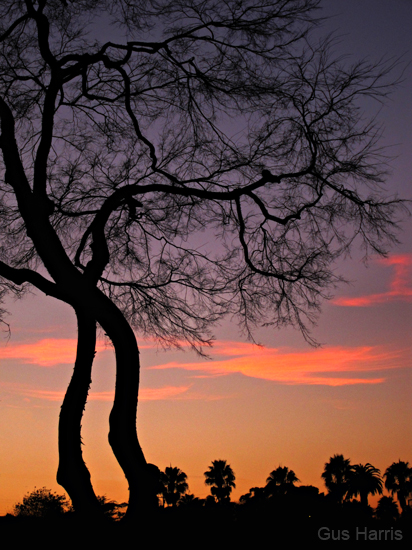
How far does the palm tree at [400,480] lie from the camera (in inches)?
1437

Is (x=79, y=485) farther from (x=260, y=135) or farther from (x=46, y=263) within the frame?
(x=260, y=135)

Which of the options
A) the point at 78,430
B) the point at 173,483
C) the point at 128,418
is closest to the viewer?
the point at 128,418

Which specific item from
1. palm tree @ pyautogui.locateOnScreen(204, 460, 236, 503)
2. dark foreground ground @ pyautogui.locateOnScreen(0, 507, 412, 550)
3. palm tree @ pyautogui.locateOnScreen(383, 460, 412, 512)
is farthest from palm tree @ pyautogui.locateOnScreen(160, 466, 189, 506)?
dark foreground ground @ pyautogui.locateOnScreen(0, 507, 412, 550)

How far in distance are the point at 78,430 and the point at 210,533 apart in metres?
2.40

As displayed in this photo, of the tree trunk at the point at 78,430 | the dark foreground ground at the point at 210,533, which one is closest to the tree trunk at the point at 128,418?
the dark foreground ground at the point at 210,533

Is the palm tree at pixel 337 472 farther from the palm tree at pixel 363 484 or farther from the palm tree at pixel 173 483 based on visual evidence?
the palm tree at pixel 173 483

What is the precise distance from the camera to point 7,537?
7.69 meters

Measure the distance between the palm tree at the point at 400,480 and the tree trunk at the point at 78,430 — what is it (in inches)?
1373

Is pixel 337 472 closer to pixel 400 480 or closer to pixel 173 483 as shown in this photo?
pixel 400 480

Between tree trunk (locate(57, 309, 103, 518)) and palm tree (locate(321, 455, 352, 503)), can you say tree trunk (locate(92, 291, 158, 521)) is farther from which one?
palm tree (locate(321, 455, 352, 503))

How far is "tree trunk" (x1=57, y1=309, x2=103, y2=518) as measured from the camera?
7.23 metres

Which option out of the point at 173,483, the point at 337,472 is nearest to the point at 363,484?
the point at 337,472

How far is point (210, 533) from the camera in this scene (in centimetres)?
752

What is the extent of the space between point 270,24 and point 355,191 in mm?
3128
